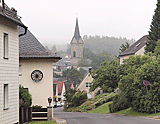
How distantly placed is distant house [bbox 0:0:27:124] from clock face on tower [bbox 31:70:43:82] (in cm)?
662

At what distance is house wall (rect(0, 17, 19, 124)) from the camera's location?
575 inches

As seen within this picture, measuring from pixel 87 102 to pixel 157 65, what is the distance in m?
19.2

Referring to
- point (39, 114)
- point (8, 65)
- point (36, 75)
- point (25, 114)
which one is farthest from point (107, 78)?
point (8, 65)

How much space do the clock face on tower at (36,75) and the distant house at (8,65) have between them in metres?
6.62

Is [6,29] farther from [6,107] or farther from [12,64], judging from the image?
[6,107]

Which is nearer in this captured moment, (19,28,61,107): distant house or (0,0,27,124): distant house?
(0,0,27,124): distant house

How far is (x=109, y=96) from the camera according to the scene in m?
45.3

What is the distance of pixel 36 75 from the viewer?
915 inches

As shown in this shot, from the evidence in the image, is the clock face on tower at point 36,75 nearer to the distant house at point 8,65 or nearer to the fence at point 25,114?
the fence at point 25,114

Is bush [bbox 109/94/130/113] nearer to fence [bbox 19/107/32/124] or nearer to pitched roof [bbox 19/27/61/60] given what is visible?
pitched roof [bbox 19/27/61/60]

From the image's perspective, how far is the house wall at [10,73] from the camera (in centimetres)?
1460

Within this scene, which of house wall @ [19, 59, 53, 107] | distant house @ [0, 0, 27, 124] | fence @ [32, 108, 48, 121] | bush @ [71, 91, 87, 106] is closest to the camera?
distant house @ [0, 0, 27, 124]

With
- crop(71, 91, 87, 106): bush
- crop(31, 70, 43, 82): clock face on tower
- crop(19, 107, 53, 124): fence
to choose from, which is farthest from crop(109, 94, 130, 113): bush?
crop(71, 91, 87, 106): bush

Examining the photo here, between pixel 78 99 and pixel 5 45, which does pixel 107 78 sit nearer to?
pixel 78 99
